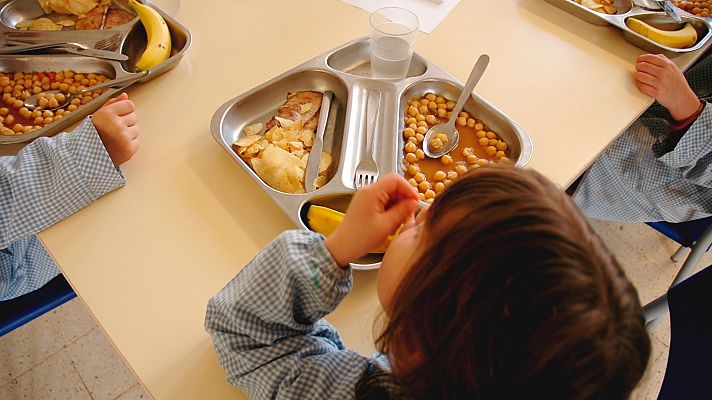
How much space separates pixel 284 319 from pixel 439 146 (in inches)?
19.7

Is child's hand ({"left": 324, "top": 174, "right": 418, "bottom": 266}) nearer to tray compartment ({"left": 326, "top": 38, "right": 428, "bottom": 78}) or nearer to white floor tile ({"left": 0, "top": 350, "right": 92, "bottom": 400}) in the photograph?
tray compartment ({"left": 326, "top": 38, "right": 428, "bottom": 78})

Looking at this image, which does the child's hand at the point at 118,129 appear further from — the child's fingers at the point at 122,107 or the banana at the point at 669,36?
the banana at the point at 669,36

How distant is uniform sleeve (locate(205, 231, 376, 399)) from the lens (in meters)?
0.65

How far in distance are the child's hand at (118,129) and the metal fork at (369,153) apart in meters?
0.40

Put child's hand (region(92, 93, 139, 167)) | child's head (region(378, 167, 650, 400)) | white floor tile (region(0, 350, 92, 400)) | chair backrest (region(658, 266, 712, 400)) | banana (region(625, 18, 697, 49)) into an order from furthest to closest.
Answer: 1. white floor tile (region(0, 350, 92, 400))
2. banana (region(625, 18, 697, 49))
3. child's hand (region(92, 93, 139, 167))
4. chair backrest (region(658, 266, 712, 400))
5. child's head (region(378, 167, 650, 400))

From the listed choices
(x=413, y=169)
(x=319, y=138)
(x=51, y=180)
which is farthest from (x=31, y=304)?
(x=413, y=169)

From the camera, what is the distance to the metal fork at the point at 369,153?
896mm

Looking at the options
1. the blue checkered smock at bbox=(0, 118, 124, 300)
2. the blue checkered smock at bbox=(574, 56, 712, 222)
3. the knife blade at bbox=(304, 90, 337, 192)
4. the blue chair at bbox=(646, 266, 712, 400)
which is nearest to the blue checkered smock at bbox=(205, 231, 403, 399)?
the knife blade at bbox=(304, 90, 337, 192)

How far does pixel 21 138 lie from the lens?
89 cm

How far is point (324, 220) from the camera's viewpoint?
81 cm

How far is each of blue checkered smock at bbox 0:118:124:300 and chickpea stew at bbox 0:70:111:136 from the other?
0.43 ft

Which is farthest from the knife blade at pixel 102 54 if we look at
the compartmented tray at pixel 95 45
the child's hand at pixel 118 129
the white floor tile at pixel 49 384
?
the white floor tile at pixel 49 384

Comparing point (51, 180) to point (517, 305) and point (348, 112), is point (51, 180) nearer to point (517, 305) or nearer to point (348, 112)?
point (348, 112)

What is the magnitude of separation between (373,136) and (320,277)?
1.31ft
